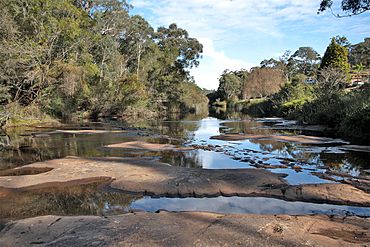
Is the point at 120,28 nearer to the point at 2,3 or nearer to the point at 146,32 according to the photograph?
the point at 146,32

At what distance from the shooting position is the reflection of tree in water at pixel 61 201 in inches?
281

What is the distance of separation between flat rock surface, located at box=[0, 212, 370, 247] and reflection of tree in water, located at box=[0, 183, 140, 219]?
80 cm

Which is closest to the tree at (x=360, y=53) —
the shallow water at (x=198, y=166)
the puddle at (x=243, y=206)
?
the shallow water at (x=198, y=166)

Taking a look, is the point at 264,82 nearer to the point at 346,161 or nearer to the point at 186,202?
the point at 346,161

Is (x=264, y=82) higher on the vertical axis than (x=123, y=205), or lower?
higher

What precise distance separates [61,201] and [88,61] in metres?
33.7

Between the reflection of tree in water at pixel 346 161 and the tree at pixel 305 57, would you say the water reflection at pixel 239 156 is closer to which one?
the reflection of tree in water at pixel 346 161

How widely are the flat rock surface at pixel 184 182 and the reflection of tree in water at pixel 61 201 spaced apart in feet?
1.82

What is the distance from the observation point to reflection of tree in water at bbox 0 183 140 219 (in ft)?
23.5

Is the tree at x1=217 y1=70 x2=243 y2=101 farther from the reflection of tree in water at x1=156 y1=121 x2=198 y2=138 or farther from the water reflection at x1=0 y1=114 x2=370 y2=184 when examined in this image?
the water reflection at x1=0 y1=114 x2=370 y2=184

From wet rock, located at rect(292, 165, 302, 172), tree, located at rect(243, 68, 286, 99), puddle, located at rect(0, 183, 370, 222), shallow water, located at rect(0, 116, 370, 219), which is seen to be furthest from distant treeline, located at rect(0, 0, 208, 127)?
wet rock, located at rect(292, 165, 302, 172)

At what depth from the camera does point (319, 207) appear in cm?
727

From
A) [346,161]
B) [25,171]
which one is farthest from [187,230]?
[346,161]

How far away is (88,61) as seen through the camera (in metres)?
39.2
